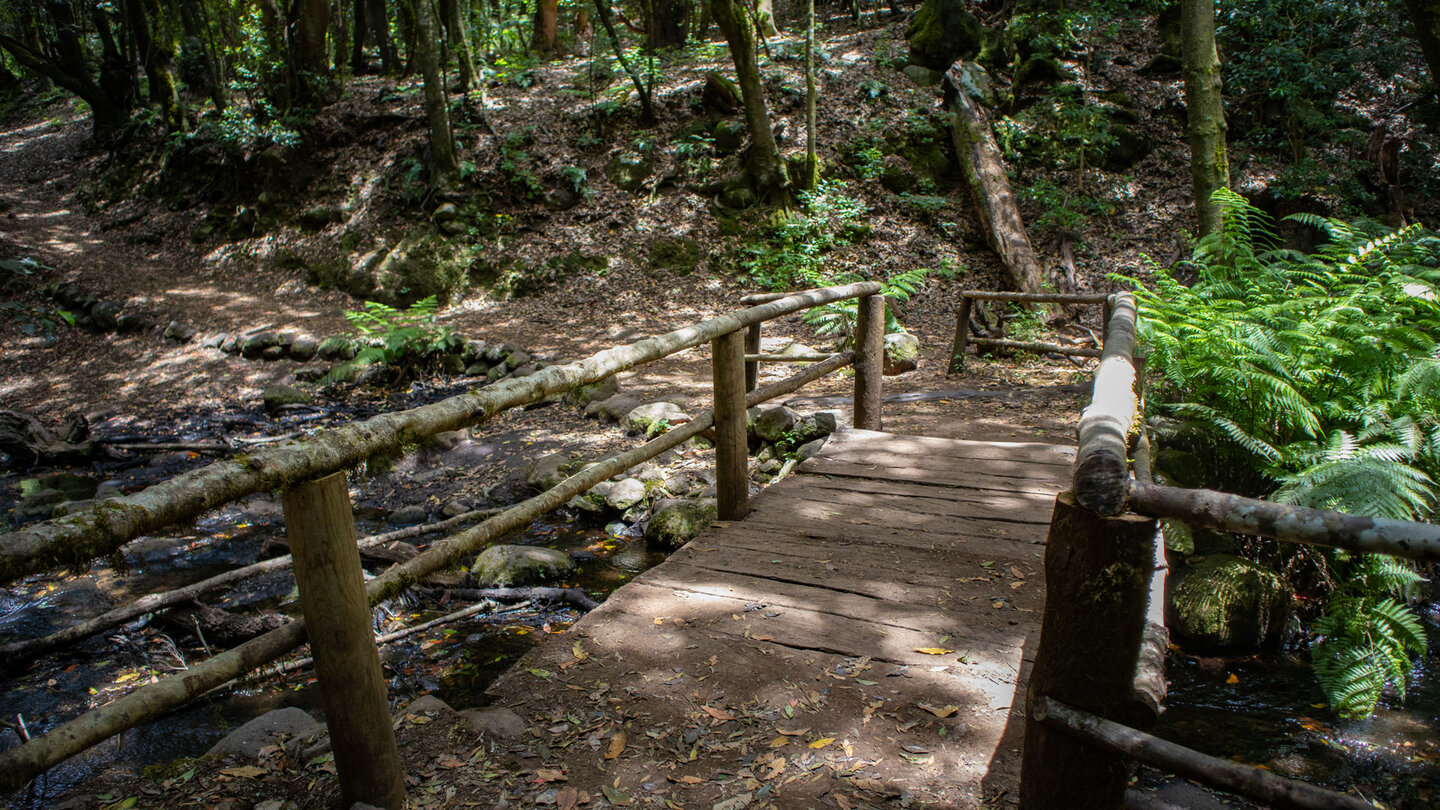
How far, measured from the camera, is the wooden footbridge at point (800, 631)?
1290mm

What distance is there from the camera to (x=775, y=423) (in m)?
6.27

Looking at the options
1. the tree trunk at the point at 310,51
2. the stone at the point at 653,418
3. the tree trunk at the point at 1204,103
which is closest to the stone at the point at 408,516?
the stone at the point at 653,418

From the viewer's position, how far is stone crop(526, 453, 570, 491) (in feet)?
19.3

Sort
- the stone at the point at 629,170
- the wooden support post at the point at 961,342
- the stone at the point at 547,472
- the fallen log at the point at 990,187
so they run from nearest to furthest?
the stone at the point at 547,472
the wooden support post at the point at 961,342
the fallen log at the point at 990,187
the stone at the point at 629,170

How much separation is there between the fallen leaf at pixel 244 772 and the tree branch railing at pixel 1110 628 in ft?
5.85

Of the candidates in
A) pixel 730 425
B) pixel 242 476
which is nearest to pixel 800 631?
pixel 730 425

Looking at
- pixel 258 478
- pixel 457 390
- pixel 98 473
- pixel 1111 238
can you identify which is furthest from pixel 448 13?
pixel 258 478

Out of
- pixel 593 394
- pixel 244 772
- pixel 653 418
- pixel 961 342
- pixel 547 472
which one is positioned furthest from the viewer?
pixel 961 342

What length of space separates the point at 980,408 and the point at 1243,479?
101 inches

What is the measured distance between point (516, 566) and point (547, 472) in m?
1.48

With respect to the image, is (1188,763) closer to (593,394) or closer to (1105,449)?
(1105,449)

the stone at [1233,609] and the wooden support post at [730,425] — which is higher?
the wooden support post at [730,425]

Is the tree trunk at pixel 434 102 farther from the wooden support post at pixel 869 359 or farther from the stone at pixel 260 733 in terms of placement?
the stone at pixel 260 733

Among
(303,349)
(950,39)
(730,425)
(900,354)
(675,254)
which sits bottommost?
(900,354)
